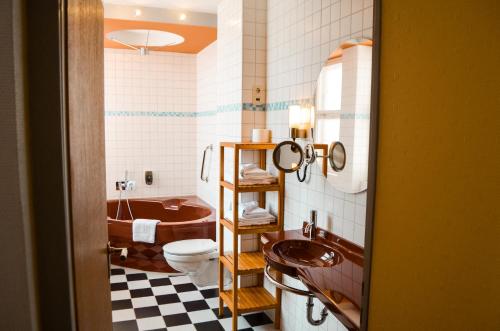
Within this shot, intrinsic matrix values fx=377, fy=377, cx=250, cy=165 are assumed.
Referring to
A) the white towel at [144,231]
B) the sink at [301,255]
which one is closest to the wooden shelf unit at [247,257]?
the sink at [301,255]

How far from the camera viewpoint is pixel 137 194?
5.24 meters

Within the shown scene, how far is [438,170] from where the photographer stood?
2.68ft

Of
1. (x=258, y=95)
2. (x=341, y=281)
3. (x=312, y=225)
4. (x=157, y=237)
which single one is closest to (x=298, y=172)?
(x=312, y=225)

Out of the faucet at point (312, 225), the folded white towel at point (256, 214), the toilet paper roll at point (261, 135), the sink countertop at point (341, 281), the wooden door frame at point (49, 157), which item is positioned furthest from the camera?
the toilet paper roll at point (261, 135)

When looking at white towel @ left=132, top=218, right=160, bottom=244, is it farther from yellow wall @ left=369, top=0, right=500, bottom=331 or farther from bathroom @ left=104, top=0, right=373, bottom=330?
yellow wall @ left=369, top=0, right=500, bottom=331

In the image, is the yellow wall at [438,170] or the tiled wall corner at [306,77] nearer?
the yellow wall at [438,170]

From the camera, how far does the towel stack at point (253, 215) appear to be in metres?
2.65

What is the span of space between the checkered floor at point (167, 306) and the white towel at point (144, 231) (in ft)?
1.14

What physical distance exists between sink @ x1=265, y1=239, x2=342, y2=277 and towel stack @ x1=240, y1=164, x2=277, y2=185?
633mm

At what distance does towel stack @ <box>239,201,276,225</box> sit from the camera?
2.65 metres

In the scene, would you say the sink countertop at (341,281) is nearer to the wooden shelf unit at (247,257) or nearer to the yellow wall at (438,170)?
the yellow wall at (438,170)

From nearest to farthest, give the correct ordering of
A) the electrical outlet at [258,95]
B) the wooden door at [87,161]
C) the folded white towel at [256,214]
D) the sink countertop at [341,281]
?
the wooden door at [87,161], the sink countertop at [341,281], the folded white towel at [256,214], the electrical outlet at [258,95]

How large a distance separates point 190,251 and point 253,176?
3.89ft

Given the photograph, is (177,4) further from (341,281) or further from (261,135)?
(341,281)
